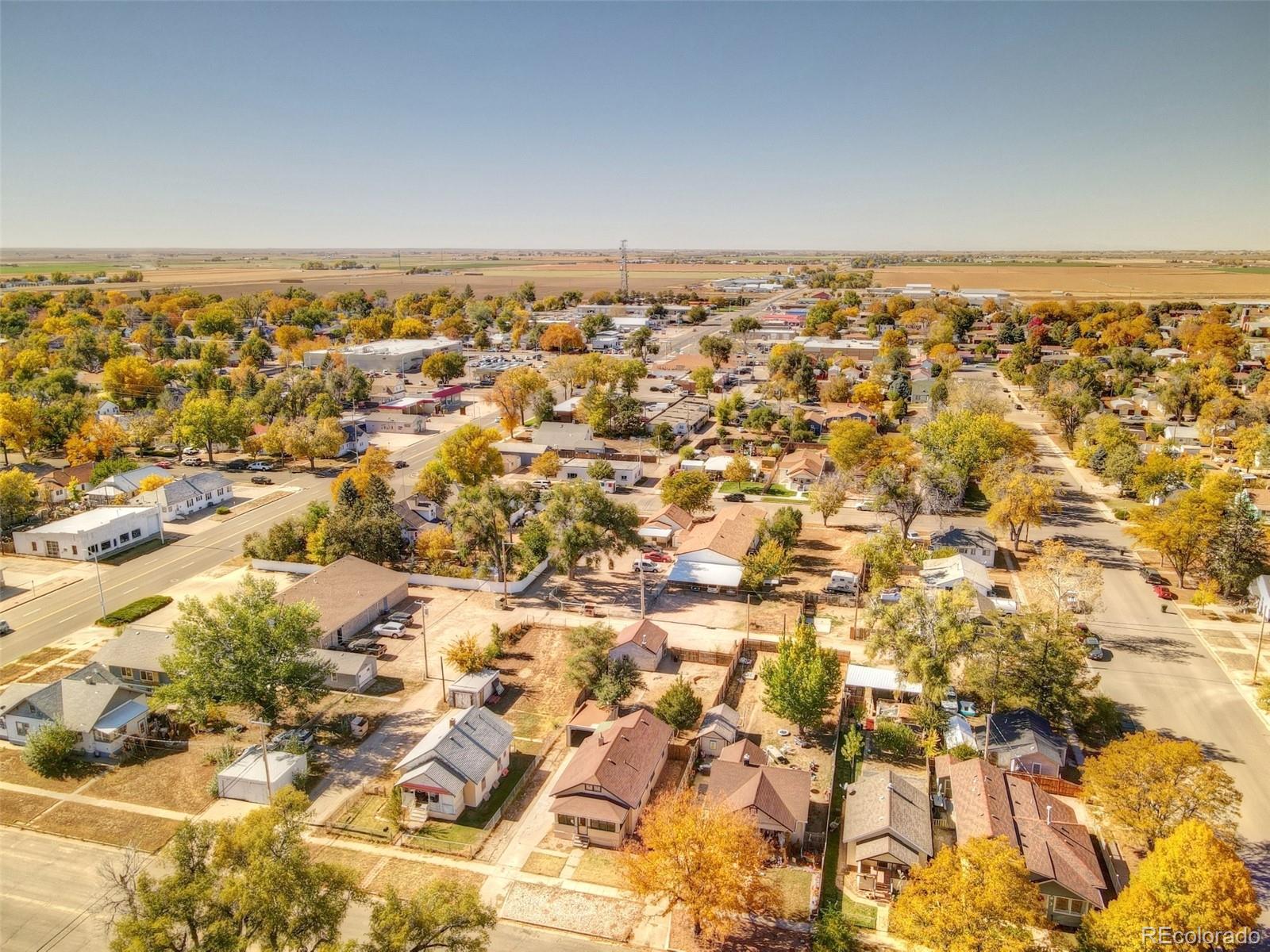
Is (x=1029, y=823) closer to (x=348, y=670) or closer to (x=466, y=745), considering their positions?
(x=466, y=745)

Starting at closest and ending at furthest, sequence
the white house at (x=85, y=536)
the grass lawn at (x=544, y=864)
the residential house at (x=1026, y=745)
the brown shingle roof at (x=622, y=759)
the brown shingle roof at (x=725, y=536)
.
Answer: the grass lawn at (x=544, y=864) < the brown shingle roof at (x=622, y=759) < the residential house at (x=1026, y=745) < the brown shingle roof at (x=725, y=536) < the white house at (x=85, y=536)

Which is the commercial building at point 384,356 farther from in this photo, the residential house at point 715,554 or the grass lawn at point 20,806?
the grass lawn at point 20,806

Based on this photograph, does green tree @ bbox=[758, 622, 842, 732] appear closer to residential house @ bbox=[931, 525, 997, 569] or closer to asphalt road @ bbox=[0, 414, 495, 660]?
residential house @ bbox=[931, 525, 997, 569]

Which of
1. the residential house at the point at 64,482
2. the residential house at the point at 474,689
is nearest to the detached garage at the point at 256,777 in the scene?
the residential house at the point at 474,689

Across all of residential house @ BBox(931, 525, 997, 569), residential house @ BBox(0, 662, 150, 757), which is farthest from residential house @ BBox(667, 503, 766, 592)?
residential house @ BBox(0, 662, 150, 757)

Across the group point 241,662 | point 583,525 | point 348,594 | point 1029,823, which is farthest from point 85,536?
point 1029,823

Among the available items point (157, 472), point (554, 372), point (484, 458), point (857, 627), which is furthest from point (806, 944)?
point (554, 372)
